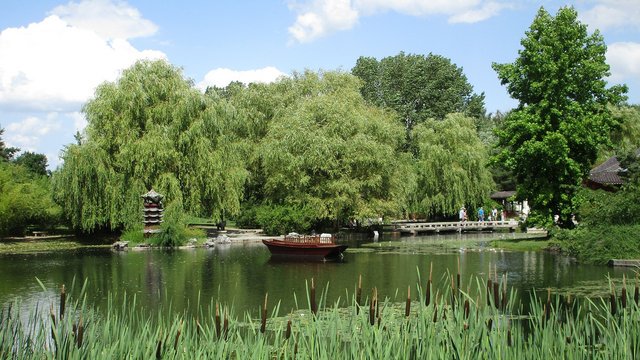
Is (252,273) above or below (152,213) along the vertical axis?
below

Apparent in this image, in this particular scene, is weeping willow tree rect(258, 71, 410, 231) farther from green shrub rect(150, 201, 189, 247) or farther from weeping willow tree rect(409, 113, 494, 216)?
green shrub rect(150, 201, 189, 247)

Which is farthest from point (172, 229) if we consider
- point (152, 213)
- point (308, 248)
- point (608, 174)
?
point (608, 174)

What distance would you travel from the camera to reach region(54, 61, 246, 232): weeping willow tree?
32875mm

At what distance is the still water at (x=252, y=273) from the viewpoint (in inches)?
675

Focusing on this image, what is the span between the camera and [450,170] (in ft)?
146

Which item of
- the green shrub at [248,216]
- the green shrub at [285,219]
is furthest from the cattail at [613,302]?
the green shrub at [248,216]

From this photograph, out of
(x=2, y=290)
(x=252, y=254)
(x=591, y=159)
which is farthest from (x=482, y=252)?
(x=2, y=290)

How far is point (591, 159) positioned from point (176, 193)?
1945cm

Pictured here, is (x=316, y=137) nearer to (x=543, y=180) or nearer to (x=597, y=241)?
(x=543, y=180)

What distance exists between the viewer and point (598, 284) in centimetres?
1797

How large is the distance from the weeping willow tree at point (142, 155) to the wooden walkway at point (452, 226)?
46.0 feet

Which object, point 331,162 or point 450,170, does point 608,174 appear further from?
point 331,162

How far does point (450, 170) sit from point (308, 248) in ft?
64.6

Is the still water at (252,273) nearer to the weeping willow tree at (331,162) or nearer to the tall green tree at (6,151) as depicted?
the weeping willow tree at (331,162)
